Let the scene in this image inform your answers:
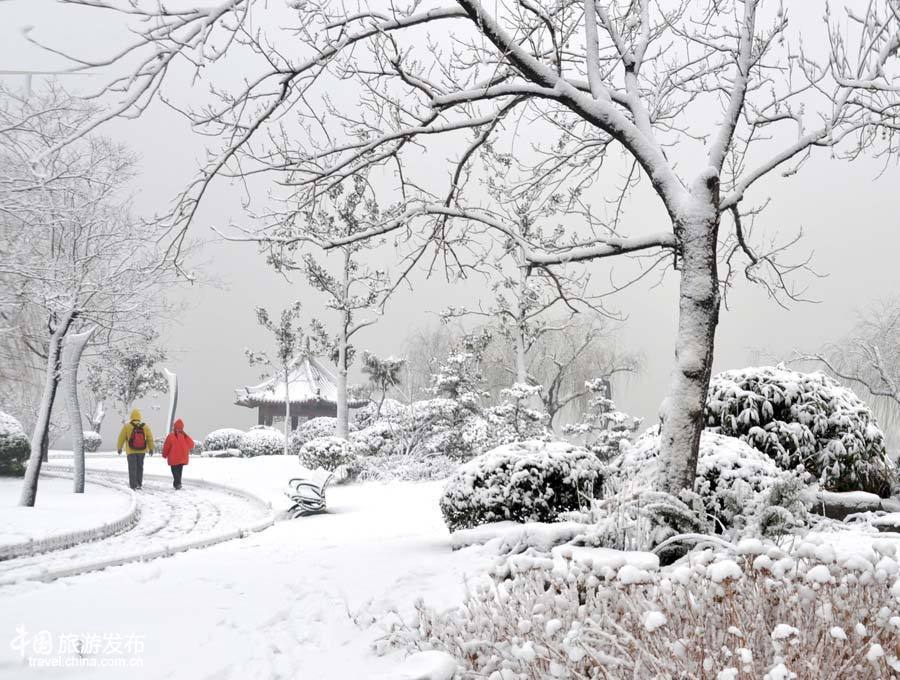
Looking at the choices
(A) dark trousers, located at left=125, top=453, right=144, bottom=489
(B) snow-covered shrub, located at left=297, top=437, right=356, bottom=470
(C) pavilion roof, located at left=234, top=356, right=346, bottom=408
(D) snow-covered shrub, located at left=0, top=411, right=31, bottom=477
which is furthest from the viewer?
(C) pavilion roof, located at left=234, top=356, right=346, bottom=408

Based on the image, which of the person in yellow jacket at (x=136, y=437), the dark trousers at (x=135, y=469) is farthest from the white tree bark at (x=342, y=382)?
the person in yellow jacket at (x=136, y=437)

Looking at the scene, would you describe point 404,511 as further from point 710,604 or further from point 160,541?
point 710,604

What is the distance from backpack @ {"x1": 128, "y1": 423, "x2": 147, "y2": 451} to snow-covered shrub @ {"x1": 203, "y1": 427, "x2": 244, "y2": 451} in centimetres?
1256

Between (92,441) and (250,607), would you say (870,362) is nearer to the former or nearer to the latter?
(250,607)

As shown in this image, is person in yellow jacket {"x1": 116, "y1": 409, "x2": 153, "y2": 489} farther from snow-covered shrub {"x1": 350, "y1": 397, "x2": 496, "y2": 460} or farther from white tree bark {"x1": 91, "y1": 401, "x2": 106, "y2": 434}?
white tree bark {"x1": 91, "y1": 401, "x2": 106, "y2": 434}

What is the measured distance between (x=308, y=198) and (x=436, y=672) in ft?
17.4

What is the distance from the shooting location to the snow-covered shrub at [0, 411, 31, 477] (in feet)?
56.9

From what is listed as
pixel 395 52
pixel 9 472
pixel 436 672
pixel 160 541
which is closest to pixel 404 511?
pixel 160 541

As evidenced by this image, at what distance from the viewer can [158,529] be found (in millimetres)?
10391

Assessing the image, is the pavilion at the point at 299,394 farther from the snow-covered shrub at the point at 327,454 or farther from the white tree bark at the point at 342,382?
the snow-covered shrub at the point at 327,454

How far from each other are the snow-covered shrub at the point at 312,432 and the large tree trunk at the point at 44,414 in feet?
39.2

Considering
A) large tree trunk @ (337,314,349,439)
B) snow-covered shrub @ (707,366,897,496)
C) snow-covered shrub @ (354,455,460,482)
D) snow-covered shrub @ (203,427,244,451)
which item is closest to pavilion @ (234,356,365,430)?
snow-covered shrub @ (203,427,244,451)

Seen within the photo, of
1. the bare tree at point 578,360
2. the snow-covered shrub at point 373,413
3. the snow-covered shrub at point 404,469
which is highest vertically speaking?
the bare tree at point 578,360

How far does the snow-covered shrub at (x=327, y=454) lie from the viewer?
15.3 m
